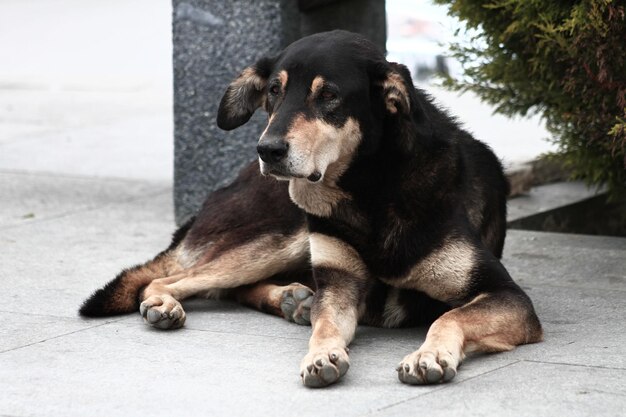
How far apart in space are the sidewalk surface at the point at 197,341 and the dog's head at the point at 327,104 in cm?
81

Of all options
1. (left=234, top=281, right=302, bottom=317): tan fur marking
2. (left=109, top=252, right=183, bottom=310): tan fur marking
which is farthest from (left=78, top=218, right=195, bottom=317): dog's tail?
(left=234, top=281, right=302, bottom=317): tan fur marking

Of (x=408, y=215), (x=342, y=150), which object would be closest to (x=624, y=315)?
(x=408, y=215)

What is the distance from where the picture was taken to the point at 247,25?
7.68 m

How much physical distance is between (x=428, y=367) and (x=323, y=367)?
15.3 inches

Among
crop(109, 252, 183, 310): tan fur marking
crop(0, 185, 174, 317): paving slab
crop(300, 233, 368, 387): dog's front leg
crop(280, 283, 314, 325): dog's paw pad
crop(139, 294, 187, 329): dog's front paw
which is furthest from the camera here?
crop(0, 185, 174, 317): paving slab

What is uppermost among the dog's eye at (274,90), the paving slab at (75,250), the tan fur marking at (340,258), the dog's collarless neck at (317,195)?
the dog's eye at (274,90)

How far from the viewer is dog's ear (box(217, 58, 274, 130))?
18.1 ft

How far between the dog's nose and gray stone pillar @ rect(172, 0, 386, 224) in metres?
2.82

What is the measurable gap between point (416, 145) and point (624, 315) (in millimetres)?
1336

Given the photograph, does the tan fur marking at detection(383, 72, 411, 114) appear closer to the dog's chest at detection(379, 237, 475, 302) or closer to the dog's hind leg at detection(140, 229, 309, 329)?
the dog's chest at detection(379, 237, 475, 302)

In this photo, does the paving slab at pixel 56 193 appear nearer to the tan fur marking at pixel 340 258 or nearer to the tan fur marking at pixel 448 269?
the tan fur marking at pixel 340 258

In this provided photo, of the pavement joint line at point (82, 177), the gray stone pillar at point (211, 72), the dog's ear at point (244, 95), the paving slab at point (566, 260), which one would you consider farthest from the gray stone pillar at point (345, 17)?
the dog's ear at point (244, 95)

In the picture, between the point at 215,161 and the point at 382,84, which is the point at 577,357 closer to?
the point at 382,84

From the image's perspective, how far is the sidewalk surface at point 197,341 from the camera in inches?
173
